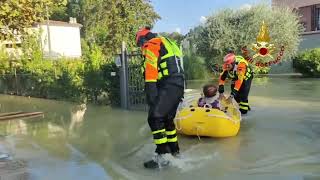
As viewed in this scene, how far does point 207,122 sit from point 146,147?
4.00 feet

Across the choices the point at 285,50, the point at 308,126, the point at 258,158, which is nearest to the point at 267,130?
the point at 308,126

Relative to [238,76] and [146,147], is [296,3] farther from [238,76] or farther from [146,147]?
[146,147]

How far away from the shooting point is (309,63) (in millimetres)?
27203

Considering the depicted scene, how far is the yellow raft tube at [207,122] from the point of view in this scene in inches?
332

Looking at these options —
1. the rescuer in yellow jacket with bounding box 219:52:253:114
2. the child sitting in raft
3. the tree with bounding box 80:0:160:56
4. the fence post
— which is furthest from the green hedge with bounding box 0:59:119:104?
the tree with bounding box 80:0:160:56

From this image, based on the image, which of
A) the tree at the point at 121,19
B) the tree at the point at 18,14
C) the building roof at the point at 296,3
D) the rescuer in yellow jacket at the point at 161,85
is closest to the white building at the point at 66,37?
the tree at the point at 121,19

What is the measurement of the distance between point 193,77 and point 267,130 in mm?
17907

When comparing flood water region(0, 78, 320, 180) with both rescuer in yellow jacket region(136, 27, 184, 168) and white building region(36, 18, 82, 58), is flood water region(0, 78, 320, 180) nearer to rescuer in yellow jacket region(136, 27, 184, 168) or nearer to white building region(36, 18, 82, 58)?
rescuer in yellow jacket region(136, 27, 184, 168)

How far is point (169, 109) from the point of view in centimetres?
683

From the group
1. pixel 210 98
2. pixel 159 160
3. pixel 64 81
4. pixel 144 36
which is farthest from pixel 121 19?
pixel 159 160

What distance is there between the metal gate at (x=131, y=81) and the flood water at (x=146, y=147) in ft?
1.69

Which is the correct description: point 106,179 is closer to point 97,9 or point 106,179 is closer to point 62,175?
A: point 62,175

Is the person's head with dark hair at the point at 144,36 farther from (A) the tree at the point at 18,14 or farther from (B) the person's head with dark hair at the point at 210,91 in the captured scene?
(A) the tree at the point at 18,14

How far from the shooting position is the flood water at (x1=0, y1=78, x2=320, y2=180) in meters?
6.46
